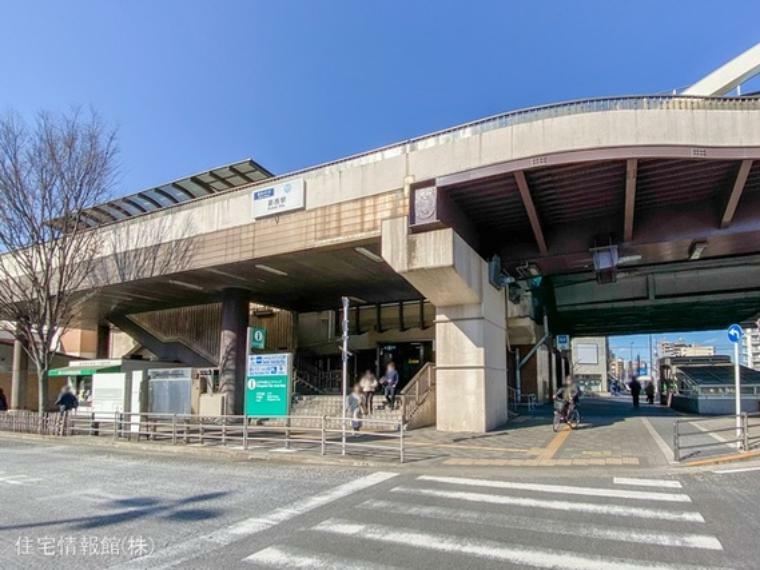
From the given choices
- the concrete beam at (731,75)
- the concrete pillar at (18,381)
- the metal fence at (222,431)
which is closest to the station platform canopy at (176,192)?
the metal fence at (222,431)

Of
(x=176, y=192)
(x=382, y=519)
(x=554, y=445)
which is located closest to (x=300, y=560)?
(x=382, y=519)

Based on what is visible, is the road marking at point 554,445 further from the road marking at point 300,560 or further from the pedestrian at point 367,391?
the road marking at point 300,560

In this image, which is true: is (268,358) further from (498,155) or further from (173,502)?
(498,155)

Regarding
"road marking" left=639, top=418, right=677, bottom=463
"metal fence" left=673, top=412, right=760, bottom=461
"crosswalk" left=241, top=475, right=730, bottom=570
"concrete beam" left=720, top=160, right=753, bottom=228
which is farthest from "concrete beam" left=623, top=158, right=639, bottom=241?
"crosswalk" left=241, top=475, right=730, bottom=570

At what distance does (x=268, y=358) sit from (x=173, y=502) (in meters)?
7.08

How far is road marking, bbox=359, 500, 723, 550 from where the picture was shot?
18.5 feet

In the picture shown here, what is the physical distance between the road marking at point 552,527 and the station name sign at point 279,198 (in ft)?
42.6

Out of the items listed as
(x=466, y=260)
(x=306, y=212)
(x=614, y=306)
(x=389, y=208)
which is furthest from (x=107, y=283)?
(x=614, y=306)

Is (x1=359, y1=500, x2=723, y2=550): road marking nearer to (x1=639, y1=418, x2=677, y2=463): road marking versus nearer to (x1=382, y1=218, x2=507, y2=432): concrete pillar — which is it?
(x1=639, y1=418, x2=677, y2=463): road marking

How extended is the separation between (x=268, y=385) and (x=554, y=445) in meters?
7.53

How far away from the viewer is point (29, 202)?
19.8 metres

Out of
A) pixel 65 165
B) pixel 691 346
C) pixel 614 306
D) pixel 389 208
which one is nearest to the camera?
pixel 389 208

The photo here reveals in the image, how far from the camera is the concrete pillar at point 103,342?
35991 mm

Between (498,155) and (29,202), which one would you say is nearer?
(498,155)
